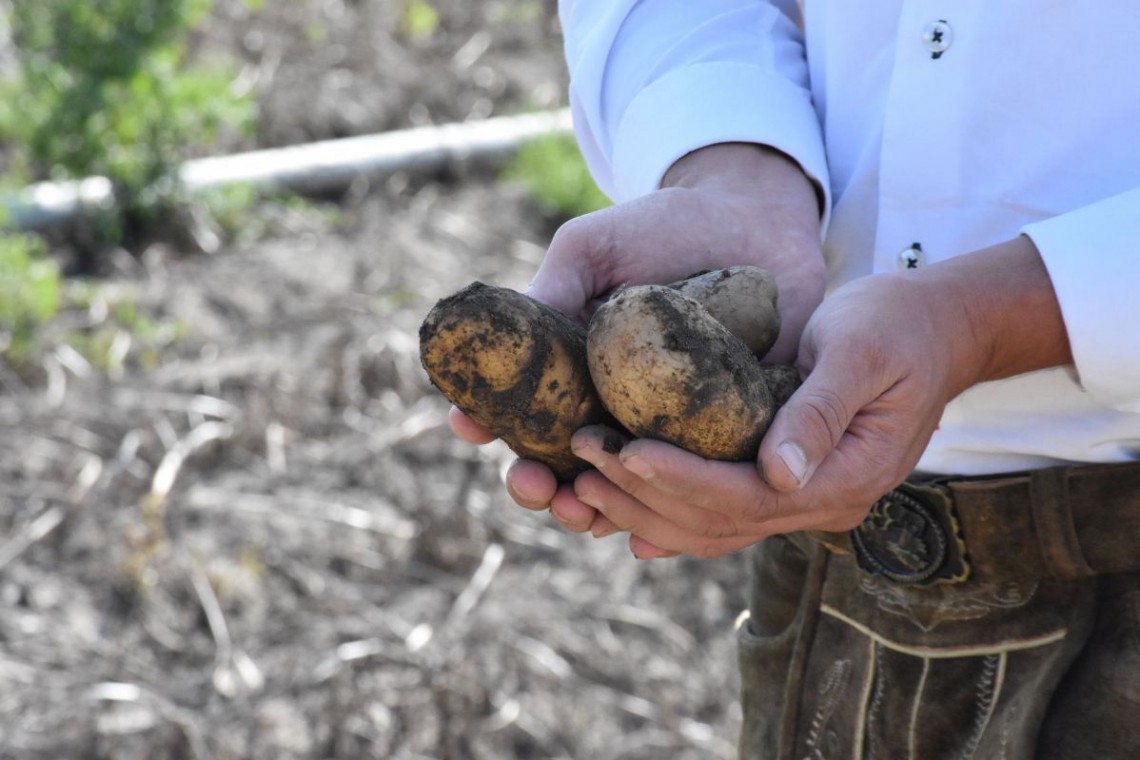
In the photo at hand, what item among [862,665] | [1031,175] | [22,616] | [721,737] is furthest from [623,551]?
[1031,175]

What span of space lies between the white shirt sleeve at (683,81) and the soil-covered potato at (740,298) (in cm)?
16

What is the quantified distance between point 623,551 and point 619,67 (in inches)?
62.6

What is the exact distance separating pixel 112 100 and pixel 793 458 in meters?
3.35

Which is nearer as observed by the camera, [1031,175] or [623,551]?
[1031,175]

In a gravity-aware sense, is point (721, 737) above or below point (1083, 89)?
below

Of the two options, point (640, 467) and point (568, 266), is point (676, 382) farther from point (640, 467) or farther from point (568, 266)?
point (568, 266)

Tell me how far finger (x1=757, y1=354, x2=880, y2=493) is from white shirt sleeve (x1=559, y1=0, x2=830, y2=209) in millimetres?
358

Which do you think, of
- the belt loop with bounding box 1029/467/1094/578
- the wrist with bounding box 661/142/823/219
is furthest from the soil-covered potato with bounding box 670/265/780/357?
the belt loop with bounding box 1029/467/1094/578

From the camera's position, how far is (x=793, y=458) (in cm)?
126

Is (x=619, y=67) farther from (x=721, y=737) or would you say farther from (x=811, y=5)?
(x=721, y=737)

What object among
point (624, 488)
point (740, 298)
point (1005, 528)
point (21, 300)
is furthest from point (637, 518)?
point (21, 300)

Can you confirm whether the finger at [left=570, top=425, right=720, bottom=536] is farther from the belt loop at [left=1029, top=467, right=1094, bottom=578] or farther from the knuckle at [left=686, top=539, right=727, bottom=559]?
the belt loop at [left=1029, top=467, right=1094, bottom=578]

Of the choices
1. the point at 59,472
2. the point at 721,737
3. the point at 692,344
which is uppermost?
the point at 692,344

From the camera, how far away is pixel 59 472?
303cm
